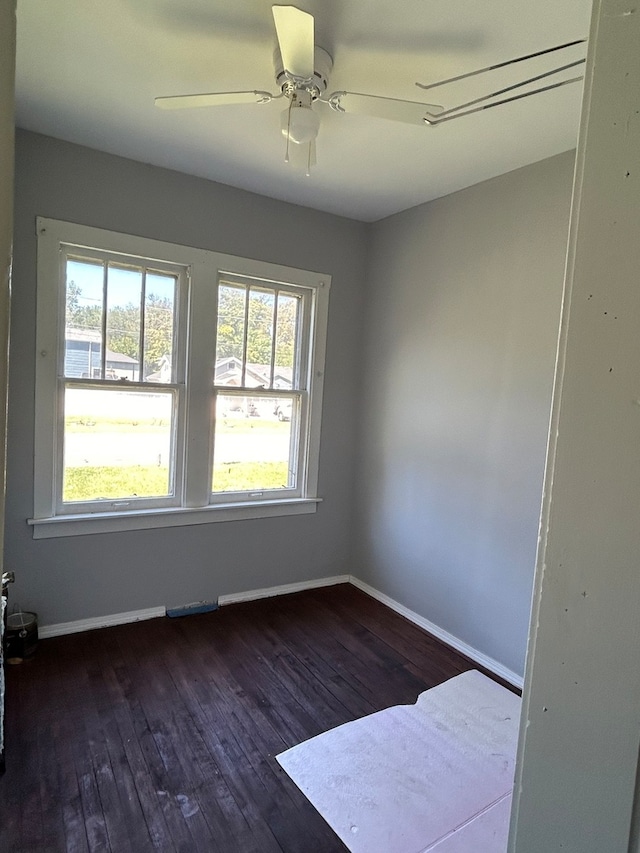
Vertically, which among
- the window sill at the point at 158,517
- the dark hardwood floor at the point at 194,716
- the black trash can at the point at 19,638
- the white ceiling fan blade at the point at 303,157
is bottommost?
the dark hardwood floor at the point at 194,716

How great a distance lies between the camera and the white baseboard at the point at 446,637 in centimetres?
265

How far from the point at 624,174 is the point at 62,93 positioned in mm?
2506

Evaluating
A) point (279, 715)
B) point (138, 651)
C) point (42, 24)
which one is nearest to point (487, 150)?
point (42, 24)

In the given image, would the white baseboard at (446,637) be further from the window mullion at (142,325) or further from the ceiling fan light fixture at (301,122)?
the ceiling fan light fixture at (301,122)

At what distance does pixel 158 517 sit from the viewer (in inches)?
120

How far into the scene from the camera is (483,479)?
111 inches

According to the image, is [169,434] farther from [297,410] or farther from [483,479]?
[483,479]

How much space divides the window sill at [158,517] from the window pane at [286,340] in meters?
0.88

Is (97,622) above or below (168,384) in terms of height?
below

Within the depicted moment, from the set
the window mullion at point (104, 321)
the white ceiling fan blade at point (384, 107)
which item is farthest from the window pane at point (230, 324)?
the white ceiling fan blade at point (384, 107)

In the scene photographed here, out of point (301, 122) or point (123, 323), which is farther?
point (123, 323)

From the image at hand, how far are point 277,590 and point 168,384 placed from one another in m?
1.67

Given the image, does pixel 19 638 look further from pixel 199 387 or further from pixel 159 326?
pixel 159 326

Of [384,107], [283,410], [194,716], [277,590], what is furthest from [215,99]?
[277,590]
